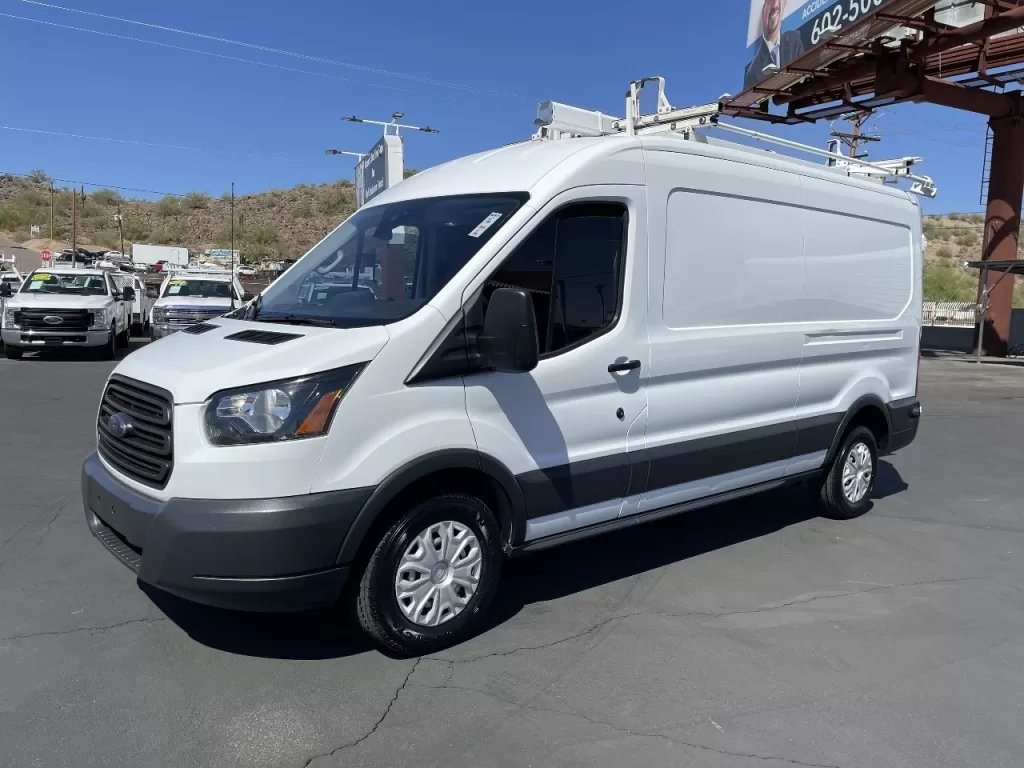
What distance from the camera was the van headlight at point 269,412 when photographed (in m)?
3.45

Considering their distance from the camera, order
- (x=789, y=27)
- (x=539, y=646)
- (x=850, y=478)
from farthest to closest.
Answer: (x=789, y=27)
(x=850, y=478)
(x=539, y=646)

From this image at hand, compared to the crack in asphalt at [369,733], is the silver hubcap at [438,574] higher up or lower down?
higher up

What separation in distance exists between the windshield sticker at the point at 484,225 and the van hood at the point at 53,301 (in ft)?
45.4

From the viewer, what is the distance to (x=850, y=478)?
21.2 feet

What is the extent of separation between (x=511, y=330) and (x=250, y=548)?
1.42 m

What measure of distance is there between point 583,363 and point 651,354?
1.67 feet

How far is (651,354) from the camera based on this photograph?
15.1ft

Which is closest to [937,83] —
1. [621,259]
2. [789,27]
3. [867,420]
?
[789,27]

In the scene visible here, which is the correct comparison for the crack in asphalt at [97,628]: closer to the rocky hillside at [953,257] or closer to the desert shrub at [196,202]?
the rocky hillside at [953,257]

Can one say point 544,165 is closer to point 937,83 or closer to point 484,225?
point 484,225

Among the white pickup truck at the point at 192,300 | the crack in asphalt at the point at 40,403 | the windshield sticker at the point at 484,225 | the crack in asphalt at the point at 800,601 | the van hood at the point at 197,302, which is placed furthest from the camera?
the van hood at the point at 197,302

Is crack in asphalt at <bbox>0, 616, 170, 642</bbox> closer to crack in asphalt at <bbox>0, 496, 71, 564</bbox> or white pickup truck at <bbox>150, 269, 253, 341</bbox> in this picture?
crack in asphalt at <bbox>0, 496, 71, 564</bbox>

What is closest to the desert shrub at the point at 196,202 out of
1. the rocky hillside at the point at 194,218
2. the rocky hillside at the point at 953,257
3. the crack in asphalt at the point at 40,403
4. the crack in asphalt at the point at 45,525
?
the rocky hillside at the point at 194,218

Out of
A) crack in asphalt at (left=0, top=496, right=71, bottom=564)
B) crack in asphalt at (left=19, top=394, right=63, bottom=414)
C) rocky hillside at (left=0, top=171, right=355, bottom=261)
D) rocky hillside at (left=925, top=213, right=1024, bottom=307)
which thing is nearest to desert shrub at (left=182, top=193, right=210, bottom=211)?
rocky hillside at (left=0, top=171, right=355, bottom=261)
